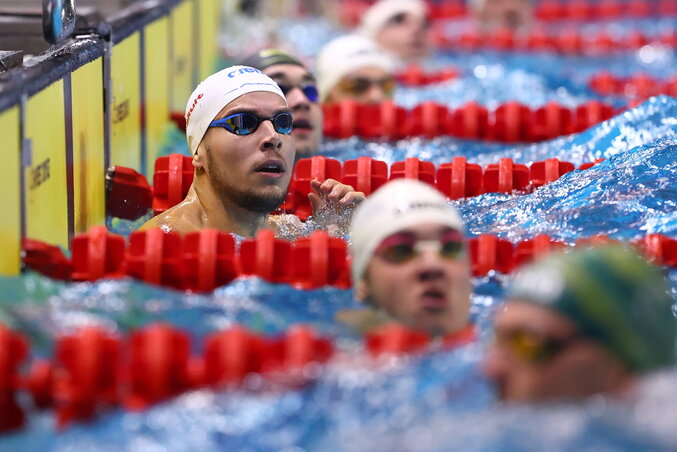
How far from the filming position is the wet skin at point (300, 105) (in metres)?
5.02

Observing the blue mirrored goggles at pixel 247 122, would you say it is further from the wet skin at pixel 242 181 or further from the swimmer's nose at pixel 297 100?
the swimmer's nose at pixel 297 100

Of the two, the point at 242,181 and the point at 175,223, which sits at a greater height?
the point at 242,181

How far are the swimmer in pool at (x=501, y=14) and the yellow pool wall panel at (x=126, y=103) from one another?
4731 mm

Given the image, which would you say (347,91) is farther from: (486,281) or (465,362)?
(465,362)

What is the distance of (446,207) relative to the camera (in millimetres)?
3154

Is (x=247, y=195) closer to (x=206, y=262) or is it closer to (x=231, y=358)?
(x=206, y=262)

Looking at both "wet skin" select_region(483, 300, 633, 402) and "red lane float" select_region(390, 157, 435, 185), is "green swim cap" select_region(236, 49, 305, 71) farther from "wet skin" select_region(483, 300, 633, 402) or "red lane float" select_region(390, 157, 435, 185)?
"wet skin" select_region(483, 300, 633, 402)

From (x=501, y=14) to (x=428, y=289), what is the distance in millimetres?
6600

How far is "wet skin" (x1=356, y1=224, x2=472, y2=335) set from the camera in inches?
115

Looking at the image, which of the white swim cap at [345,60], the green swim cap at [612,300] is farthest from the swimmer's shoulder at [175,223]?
the white swim cap at [345,60]

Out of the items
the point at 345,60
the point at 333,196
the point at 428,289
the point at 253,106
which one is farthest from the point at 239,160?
the point at 345,60

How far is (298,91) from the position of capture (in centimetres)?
503

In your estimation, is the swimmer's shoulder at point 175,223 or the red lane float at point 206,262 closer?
the red lane float at point 206,262

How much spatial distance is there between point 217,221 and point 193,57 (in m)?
2.58
